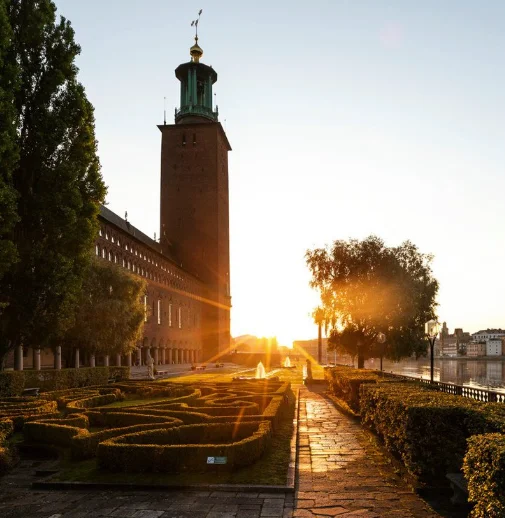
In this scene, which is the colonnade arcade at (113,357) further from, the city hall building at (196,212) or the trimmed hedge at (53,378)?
the trimmed hedge at (53,378)

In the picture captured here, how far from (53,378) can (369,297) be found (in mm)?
21284

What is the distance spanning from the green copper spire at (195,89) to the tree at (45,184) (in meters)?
68.6

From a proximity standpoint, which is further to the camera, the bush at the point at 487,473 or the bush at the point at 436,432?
the bush at the point at 436,432

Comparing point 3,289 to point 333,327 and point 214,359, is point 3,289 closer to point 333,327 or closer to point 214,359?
point 333,327

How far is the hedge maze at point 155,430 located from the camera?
10734 millimetres

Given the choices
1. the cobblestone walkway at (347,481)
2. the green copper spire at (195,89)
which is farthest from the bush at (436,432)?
the green copper spire at (195,89)

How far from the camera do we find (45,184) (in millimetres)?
23328

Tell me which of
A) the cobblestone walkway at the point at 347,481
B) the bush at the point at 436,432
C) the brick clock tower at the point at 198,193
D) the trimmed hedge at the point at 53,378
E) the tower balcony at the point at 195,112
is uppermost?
the tower balcony at the point at 195,112

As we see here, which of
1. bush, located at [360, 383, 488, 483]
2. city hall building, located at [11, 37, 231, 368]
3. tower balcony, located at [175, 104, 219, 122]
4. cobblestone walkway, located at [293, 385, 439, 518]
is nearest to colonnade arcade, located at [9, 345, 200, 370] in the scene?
city hall building, located at [11, 37, 231, 368]

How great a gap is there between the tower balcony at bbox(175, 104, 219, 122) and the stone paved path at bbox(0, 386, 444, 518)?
8484 centimetres

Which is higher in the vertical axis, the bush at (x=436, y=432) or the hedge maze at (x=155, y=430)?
the bush at (x=436, y=432)

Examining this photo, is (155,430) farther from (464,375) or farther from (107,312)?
(464,375)

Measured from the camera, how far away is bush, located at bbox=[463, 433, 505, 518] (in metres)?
5.65

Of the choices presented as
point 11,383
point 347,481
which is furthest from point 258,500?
point 11,383
